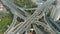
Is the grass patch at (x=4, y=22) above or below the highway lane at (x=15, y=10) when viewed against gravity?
below

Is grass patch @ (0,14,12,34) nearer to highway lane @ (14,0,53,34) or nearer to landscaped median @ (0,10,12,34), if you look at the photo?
landscaped median @ (0,10,12,34)

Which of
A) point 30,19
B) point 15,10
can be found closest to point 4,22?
point 15,10

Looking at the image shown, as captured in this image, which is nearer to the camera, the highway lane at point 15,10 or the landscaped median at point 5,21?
the landscaped median at point 5,21

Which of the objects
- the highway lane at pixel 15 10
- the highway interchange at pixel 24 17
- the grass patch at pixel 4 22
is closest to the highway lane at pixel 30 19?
the highway interchange at pixel 24 17

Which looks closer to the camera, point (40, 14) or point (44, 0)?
point (40, 14)

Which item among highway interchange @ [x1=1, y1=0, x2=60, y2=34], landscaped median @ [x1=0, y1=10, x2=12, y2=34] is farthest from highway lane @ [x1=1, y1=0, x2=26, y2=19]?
landscaped median @ [x1=0, y1=10, x2=12, y2=34]

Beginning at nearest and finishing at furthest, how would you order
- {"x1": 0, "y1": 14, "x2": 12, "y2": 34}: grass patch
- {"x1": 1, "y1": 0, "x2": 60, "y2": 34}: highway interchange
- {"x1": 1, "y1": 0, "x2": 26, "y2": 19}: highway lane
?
{"x1": 1, "y1": 0, "x2": 60, "y2": 34}: highway interchange < {"x1": 0, "y1": 14, "x2": 12, "y2": 34}: grass patch < {"x1": 1, "y1": 0, "x2": 26, "y2": 19}: highway lane

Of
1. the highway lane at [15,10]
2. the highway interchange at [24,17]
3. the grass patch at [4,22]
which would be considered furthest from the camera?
the highway lane at [15,10]

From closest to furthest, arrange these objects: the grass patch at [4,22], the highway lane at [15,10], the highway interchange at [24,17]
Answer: the highway interchange at [24,17], the grass patch at [4,22], the highway lane at [15,10]

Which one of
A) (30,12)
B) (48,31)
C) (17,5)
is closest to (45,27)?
(48,31)

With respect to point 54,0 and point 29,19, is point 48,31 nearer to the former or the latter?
point 29,19

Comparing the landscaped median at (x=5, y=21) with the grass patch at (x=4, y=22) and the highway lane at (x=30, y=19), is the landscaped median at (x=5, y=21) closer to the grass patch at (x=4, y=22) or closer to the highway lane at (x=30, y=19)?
the grass patch at (x=4, y=22)
